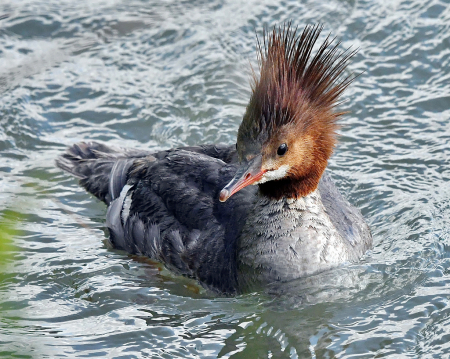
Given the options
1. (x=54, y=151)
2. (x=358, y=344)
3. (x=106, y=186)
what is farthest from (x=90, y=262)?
(x=358, y=344)

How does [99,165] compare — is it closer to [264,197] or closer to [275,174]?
[264,197]

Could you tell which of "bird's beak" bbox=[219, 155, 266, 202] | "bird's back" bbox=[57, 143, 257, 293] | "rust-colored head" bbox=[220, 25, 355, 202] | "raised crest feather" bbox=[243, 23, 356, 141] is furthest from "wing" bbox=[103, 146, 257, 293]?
"raised crest feather" bbox=[243, 23, 356, 141]

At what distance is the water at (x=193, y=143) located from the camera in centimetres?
525

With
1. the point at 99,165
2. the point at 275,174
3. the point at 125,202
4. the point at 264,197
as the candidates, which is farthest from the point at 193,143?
the point at 275,174

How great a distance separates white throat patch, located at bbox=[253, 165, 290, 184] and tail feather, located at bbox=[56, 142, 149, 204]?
197 centimetres

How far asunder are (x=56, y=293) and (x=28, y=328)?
0.55 metres

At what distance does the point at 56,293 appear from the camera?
19.2 feet

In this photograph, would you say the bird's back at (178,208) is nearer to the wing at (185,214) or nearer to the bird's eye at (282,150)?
the wing at (185,214)

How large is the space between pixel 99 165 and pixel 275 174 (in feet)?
8.00

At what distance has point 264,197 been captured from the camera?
551 cm

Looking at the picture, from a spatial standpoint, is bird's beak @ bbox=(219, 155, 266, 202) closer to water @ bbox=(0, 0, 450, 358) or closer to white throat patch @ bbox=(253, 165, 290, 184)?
white throat patch @ bbox=(253, 165, 290, 184)

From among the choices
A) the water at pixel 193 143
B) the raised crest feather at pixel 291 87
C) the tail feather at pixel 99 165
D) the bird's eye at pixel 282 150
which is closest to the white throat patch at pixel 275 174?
the bird's eye at pixel 282 150

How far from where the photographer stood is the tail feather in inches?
271

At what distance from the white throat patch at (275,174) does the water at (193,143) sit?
31.7 inches
